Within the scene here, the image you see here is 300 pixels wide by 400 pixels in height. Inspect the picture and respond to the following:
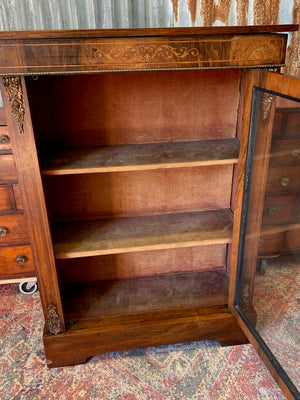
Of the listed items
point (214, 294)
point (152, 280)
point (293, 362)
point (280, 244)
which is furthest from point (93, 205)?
point (293, 362)

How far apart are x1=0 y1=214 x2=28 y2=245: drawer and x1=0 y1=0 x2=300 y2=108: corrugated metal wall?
3.18 ft

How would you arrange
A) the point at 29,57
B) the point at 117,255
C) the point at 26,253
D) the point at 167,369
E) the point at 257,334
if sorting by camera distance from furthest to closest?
the point at 26,253
the point at 117,255
the point at 167,369
the point at 257,334
the point at 29,57

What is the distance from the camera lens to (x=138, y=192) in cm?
167

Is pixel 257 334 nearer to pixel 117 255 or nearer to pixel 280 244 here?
pixel 280 244

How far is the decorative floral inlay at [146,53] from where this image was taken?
110 cm

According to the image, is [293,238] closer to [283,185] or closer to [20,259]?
[283,185]

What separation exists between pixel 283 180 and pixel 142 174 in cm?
64

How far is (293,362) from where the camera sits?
4.05 feet

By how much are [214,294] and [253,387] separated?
43cm

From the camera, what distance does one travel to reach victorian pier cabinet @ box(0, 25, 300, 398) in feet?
3.66

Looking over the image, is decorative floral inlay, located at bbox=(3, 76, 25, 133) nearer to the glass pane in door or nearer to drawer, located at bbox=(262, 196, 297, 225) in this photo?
the glass pane in door

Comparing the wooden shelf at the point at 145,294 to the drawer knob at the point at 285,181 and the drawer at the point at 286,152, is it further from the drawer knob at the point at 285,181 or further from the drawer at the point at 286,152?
the drawer at the point at 286,152

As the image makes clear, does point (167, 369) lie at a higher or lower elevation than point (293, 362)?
lower

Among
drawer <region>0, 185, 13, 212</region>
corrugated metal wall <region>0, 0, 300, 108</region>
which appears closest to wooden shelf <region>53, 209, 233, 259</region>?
drawer <region>0, 185, 13, 212</region>
